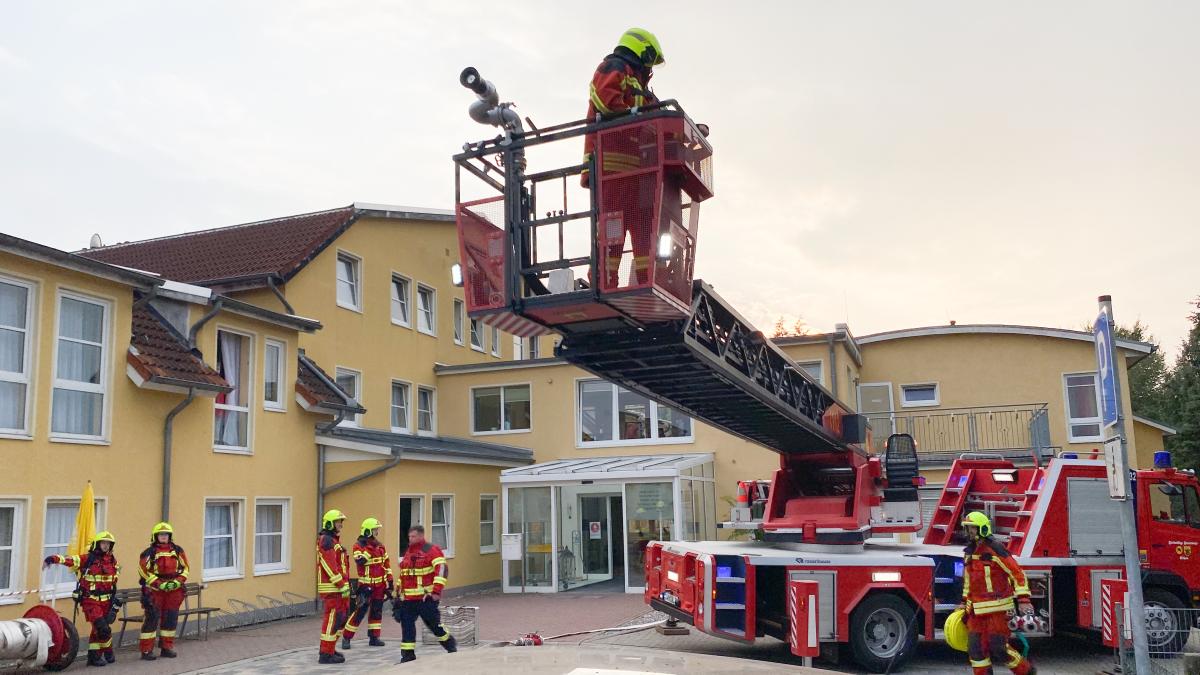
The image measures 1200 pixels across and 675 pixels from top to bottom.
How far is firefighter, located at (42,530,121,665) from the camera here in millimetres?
11695

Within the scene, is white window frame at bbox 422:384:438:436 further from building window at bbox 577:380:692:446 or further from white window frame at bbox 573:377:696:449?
building window at bbox 577:380:692:446

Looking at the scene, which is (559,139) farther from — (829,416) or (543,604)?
(543,604)

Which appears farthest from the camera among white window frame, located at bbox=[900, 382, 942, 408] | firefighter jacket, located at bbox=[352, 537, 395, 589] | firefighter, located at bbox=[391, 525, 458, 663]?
white window frame, located at bbox=[900, 382, 942, 408]

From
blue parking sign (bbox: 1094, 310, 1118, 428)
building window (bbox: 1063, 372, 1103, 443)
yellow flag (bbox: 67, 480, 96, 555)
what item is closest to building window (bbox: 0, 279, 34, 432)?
yellow flag (bbox: 67, 480, 96, 555)

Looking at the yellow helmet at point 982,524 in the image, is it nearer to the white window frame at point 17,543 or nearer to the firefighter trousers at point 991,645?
the firefighter trousers at point 991,645

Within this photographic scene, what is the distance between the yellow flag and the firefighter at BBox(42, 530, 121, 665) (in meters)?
0.11

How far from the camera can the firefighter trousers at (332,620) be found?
456 inches

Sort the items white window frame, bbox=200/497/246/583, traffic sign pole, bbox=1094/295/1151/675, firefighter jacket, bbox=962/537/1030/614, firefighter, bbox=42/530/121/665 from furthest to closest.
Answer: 1. white window frame, bbox=200/497/246/583
2. firefighter, bbox=42/530/121/665
3. firefighter jacket, bbox=962/537/1030/614
4. traffic sign pole, bbox=1094/295/1151/675


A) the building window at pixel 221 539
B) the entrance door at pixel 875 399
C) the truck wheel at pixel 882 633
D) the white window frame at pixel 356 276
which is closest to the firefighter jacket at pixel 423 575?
the truck wheel at pixel 882 633

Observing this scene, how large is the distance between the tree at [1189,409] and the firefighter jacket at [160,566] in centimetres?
3027

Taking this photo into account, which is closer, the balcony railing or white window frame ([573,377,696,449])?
the balcony railing

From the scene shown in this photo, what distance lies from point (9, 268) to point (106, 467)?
2880 mm

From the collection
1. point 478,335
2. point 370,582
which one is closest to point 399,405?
point 478,335

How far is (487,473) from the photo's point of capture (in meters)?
22.3
